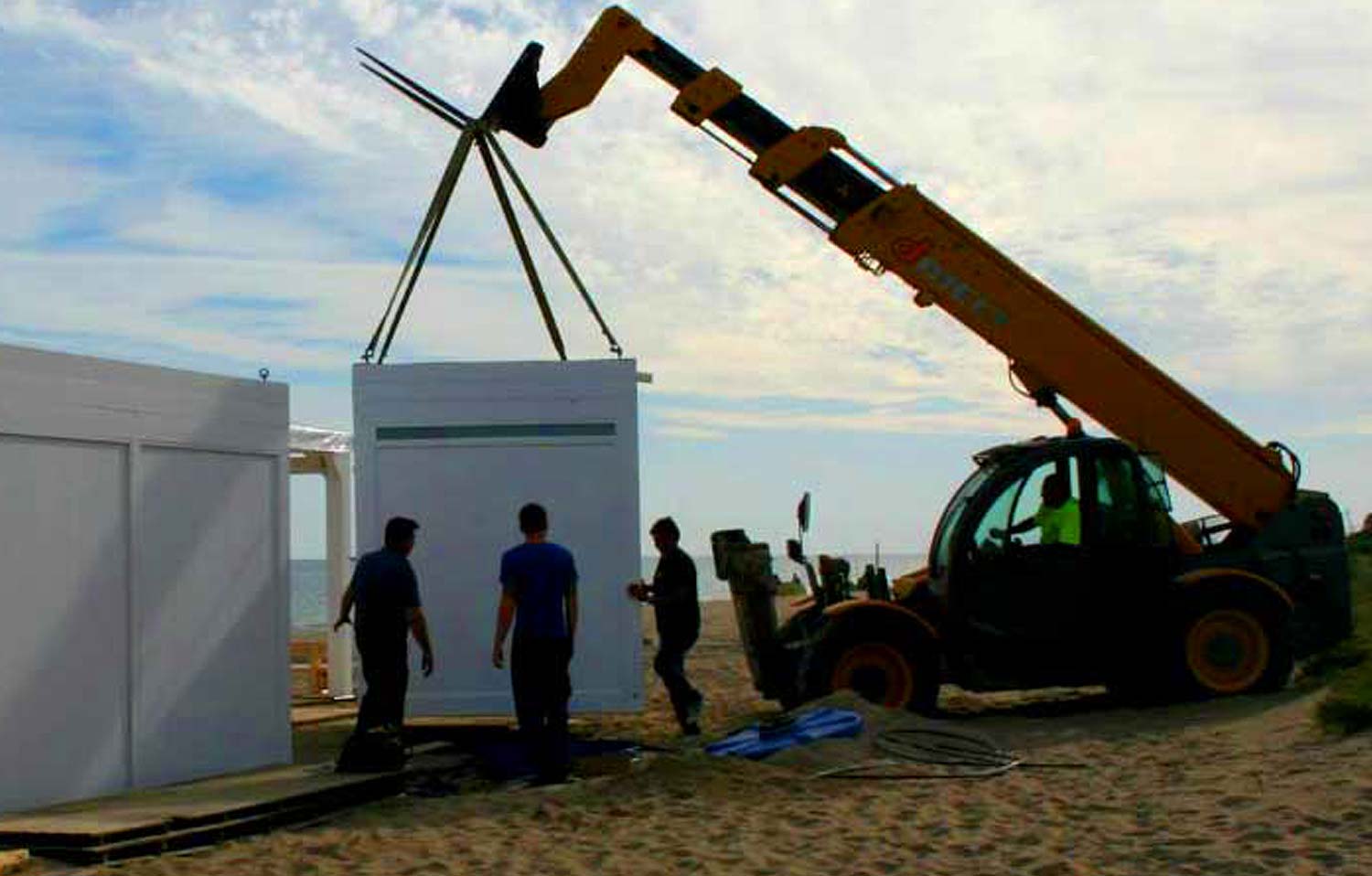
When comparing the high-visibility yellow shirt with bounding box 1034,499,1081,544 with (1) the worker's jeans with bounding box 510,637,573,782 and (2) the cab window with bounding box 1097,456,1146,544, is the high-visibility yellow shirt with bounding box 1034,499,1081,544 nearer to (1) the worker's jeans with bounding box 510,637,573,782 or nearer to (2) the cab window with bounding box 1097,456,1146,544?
(2) the cab window with bounding box 1097,456,1146,544

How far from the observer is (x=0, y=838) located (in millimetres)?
8758

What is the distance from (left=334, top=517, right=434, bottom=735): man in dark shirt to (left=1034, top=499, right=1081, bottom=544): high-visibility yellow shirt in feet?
16.0

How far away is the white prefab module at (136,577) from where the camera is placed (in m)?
9.88

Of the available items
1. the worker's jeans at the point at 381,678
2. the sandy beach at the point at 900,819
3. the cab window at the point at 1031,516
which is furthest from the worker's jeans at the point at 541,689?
the cab window at the point at 1031,516

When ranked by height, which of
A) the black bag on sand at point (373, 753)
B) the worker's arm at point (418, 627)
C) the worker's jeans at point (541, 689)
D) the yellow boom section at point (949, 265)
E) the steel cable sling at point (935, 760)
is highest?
the yellow boom section at point (949, 265)

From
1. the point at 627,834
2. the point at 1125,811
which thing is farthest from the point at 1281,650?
the point at 627,834

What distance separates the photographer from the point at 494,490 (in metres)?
13.4

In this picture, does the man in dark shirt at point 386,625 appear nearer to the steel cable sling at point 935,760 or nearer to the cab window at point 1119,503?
the steel cable sling at point 935,760

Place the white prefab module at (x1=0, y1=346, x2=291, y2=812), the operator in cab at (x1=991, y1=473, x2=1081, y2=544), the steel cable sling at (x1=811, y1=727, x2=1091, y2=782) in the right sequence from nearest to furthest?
1. the white prefab module at (x1=0, y1=346, x2=291, y2=812)
2. the steel cable sling at (x1=811, y1=727, x2=1091, y2=782)
3. the operator in cab at (x1=991, y1=473, x2=1081, y2=544)

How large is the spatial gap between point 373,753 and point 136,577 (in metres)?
1.69

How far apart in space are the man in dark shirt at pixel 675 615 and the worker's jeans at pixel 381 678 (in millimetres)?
2384

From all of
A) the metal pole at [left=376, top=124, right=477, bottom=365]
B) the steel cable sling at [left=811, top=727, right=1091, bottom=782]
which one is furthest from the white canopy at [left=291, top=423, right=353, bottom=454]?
the steel cable sling at [left=811, top=727, right=1091, bottom=782]

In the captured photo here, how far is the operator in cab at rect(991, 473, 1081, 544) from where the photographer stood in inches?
538

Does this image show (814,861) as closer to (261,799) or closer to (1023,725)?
(261,799)
